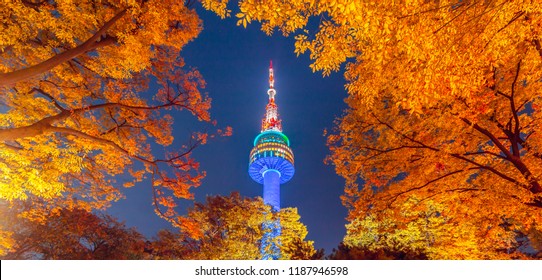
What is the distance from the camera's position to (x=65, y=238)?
703 inches

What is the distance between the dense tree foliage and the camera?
159 inches

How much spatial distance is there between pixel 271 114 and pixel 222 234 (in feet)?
135

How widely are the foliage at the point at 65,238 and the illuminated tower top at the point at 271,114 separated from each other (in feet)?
124

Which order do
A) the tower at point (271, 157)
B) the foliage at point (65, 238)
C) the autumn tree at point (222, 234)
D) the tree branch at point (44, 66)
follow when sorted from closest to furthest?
the tree branch at point (44, 66), the autumn tree at point (222, 234), the foliage at point (65, 238), the tower at point (271, 157)

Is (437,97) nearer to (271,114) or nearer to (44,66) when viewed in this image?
(44,66)

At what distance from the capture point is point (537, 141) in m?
6.80

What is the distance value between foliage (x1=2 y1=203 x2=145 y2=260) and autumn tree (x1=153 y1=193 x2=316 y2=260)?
11.0ft

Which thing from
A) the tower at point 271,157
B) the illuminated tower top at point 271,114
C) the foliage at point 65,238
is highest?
the illuminated tower top at point 271,114

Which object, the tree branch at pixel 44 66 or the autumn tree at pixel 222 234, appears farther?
the autumn tree at pixel 222 234

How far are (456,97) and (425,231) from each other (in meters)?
11.7

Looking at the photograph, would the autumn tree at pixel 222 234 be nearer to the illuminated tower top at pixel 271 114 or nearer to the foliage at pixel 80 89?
the foliage at pixel 80 89

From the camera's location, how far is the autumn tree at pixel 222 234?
1678cm

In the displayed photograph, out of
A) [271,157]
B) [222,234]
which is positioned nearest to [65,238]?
[222,234]

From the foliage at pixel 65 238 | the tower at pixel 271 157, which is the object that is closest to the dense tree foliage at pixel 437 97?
the foliage at pixel 65 238
